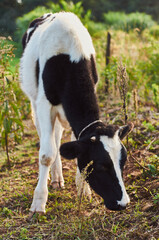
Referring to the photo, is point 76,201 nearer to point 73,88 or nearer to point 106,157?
point 106,157

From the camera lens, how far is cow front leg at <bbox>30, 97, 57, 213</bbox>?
399cm

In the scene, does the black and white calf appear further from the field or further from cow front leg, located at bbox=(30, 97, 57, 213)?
the field

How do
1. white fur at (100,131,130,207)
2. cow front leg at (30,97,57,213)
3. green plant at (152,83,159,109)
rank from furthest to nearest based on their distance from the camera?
green plant at (152,83,159,109) → cow front leg at (30,97,57,213) → white fur at (100,131,130,207)

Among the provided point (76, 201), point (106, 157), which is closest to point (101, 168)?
point (106, 157)

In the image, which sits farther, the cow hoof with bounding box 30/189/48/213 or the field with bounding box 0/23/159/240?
the cow hoof with bounding box 30/189/48/213

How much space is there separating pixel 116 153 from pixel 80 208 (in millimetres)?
596

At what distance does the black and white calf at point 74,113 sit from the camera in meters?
3.40

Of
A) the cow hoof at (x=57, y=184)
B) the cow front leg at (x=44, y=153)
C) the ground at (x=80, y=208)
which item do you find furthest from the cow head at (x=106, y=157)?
the cow hoof at (x=57, y=184)

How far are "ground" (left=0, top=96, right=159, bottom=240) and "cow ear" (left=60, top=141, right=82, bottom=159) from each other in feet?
1.40

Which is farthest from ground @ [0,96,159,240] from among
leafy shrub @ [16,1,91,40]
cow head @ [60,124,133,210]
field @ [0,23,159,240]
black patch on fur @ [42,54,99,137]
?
leafy shrub @ [16,1,91,40]

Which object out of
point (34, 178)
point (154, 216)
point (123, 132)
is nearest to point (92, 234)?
point (154, 216)

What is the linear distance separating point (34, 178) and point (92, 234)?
1853mm

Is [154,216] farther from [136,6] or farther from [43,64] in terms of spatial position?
[136,6]

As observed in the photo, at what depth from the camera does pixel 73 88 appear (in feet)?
12.9
